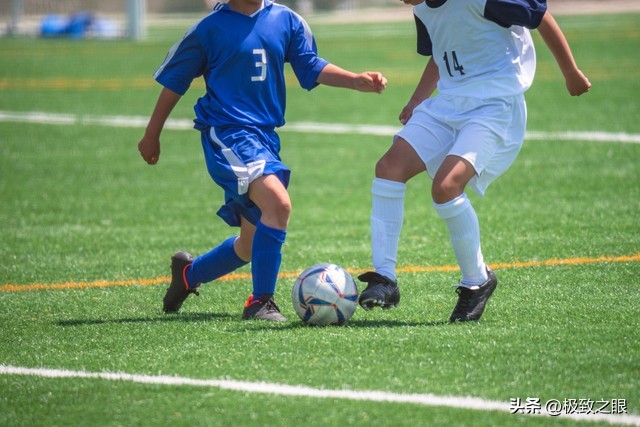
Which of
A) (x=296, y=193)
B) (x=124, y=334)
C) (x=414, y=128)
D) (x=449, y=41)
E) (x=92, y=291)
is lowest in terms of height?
(x=296, y=193)

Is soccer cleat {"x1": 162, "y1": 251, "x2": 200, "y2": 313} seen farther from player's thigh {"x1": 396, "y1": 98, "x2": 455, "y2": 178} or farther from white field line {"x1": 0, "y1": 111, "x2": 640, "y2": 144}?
white field line {"x1": 0, "y1": 111, "x2": 640, "y2": 144}

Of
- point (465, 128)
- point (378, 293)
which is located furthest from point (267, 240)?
point (465, 128)

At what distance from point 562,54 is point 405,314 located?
1581mm

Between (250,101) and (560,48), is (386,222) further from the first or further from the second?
(560,48)

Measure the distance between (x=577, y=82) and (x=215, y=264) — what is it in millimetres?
2240

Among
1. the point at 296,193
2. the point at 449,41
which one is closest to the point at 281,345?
the point at 449,41

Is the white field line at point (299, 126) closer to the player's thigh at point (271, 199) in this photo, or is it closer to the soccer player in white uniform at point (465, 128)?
the soccer player in white uniform at point (465, 128)

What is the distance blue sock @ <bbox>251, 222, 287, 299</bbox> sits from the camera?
5.88 meters

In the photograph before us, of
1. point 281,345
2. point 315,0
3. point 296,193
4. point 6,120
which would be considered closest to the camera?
point 281,345

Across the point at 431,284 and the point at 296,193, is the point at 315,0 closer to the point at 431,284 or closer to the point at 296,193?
the point at 296,193

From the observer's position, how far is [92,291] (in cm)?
693

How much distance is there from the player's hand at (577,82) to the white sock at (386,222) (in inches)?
39.5

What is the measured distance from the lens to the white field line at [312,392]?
4.13 meters

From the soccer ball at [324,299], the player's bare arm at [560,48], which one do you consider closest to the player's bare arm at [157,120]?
the soccer ball at [324,299]
